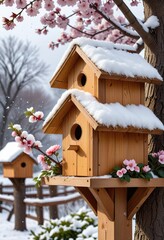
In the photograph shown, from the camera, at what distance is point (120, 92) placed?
11.2 ft

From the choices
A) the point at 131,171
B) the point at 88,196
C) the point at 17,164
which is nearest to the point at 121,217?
the point at 88,196

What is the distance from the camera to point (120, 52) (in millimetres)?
3600

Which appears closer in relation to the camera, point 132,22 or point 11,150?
point 132,22

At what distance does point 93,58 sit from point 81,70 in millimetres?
213

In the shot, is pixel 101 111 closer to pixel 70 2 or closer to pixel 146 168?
pixel 146 168

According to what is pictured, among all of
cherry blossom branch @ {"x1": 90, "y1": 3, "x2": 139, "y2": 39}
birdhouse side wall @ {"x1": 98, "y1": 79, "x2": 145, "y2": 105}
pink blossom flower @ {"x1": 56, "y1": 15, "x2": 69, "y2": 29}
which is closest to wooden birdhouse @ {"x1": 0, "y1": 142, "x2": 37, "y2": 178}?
pink blossom flower @ {"x1": 56, "y1": 15, "x2": 69, "y2": 29}

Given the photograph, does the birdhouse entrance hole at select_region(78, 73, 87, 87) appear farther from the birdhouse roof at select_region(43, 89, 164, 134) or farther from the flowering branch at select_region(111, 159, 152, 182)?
the flowering branch at select_region(111, 159, 152, 182)

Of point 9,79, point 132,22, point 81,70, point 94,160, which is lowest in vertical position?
point 94,160

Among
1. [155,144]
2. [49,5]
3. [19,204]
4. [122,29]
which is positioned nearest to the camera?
[155,144]

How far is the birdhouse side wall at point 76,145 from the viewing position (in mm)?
3264

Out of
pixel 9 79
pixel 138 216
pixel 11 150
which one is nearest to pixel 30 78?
pixel 9 79

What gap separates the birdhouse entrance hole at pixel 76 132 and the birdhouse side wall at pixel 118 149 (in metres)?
0.26

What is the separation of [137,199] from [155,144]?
54 cm

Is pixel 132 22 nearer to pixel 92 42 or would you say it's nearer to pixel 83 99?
pixel 92 42
